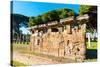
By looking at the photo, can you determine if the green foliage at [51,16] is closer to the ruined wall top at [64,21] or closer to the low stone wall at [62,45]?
the ruined wall top at [64,21]

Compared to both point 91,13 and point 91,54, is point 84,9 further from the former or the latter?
point 91,54

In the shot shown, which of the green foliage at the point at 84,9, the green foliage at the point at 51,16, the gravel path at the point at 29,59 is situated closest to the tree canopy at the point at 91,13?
the green foliage at the point at 84,9

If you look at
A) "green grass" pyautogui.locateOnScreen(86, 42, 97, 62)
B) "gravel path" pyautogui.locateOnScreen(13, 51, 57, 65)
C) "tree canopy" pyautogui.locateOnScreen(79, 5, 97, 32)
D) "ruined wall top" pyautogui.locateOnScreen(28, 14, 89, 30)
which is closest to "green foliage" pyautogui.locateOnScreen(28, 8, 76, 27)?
"ruined wall top" pyautogui.locateOnScreen(28, 14, 89, 30)

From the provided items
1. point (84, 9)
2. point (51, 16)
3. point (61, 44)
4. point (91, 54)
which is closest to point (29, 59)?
point (61, 44)

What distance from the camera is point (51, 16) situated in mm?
2938

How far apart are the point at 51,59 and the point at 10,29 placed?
72 cm

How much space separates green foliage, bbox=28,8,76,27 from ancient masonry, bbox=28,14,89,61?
0.05 metres

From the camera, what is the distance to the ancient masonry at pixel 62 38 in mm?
2904

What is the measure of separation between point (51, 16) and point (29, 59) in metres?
0.68

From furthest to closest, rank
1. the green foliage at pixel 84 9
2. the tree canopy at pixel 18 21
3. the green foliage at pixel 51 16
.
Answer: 1. the green foliage at pixel 84 9
2. the green foliage at pixel 51 16
3. the tree canopy at pixel 18 21

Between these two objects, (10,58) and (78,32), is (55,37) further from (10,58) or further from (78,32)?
(10,58)

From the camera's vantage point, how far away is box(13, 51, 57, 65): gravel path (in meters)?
2.73

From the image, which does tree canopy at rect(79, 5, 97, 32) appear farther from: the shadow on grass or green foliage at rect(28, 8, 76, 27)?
the shadow on grass

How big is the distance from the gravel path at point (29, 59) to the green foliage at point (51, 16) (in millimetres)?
424
